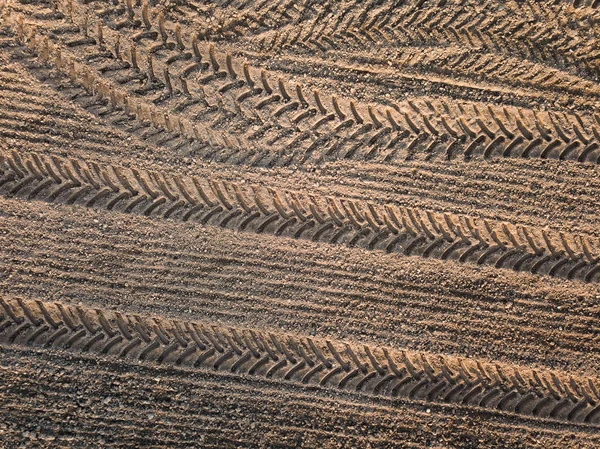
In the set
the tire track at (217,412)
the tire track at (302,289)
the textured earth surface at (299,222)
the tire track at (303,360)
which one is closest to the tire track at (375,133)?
the textured earth surface at (299,222)

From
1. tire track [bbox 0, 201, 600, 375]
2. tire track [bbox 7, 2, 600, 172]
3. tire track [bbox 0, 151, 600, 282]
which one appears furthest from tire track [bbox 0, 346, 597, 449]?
tire track [bbox 7, 2, 600, 172]

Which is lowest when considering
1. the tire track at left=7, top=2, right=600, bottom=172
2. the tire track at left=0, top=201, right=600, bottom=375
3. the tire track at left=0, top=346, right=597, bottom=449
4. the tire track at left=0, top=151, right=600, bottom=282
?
the tire track at left=0, top=346, right=597, bottom=449

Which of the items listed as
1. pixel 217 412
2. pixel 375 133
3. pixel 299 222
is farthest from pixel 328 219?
pixel 217 412

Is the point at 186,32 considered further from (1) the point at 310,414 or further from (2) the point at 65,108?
(1) the point at 310,414

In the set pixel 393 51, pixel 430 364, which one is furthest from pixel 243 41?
pixel 430 364

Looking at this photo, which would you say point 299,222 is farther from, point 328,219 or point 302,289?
point 302,289

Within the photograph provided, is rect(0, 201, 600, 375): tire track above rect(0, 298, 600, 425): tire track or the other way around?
above

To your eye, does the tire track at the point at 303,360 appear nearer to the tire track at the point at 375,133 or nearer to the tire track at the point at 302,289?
the tire track at the point at 302,289

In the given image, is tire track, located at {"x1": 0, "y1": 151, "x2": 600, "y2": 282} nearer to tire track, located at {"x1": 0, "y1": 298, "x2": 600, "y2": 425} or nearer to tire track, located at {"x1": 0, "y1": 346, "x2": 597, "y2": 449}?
tire track, located at {"x1": 0, "y1": 298, "x2": 600, "y2": 425}
